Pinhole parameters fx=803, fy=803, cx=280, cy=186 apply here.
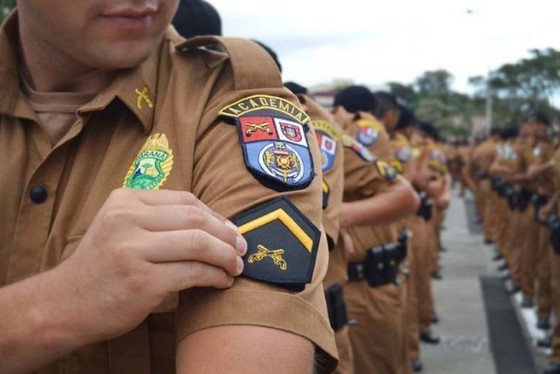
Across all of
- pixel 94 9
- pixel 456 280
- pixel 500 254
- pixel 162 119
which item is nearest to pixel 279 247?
pixel 162 119

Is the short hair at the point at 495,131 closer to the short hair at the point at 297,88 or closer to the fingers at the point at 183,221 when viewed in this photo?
the short hair at the point at 297,88

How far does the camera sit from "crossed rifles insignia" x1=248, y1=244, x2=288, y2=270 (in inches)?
45.2

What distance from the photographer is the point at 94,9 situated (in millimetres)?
1330

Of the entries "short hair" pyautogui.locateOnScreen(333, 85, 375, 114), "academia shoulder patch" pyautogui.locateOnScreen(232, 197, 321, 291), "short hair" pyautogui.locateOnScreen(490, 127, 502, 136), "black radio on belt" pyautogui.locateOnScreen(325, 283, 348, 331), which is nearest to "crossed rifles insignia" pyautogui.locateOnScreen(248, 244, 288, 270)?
"academia shoulder patch" pyautogui.locateOnScreen(232, 197, 321, 291)

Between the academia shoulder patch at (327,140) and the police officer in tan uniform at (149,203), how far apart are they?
1102 millimetres

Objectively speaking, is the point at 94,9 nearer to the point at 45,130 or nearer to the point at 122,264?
the point at 45,130

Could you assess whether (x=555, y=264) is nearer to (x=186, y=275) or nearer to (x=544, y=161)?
(x=544, y=161)

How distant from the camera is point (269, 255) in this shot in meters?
1.16

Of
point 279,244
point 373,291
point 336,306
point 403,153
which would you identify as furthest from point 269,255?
point 403,153

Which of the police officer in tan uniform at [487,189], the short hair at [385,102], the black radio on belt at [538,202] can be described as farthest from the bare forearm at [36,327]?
the police officer in tan uniform at [487,189]

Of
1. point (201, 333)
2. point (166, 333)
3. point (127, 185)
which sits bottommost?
point (166, 333)

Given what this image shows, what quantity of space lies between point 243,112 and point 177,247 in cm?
32

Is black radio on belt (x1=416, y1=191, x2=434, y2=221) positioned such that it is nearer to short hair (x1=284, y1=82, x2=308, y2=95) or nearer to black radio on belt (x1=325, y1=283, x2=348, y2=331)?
black radio on belt (x1=325, y1=283, x2=348, y2=331)

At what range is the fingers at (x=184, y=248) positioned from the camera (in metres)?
1.06
